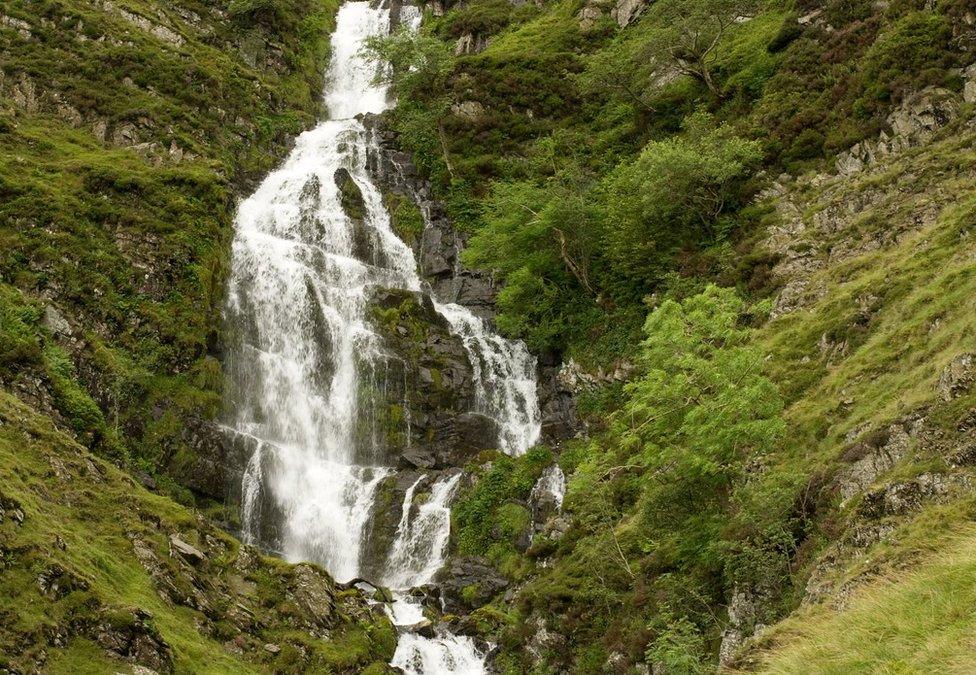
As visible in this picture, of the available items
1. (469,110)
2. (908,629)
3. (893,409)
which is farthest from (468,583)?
(469,110)

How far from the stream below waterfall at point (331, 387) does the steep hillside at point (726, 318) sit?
1.65 m

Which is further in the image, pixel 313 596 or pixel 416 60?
pixel 416 60

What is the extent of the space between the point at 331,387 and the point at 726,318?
19.3m

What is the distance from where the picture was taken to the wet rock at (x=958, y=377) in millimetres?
13492

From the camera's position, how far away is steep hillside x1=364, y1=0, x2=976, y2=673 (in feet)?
44.2

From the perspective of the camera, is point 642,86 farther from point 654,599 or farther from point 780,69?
point 654,599

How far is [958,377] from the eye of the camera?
13719 millimetres

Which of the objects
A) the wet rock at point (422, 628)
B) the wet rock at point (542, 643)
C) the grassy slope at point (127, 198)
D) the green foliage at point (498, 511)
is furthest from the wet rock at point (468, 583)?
the grassy slope at point (127, 198)

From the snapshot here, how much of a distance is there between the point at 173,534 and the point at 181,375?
1298 cm

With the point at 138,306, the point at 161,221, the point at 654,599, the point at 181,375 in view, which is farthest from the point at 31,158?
the point at 654,599

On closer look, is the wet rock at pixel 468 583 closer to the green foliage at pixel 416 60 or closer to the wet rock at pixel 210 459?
the wet rock at pixel 210 459

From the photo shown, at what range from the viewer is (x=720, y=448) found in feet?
52.4

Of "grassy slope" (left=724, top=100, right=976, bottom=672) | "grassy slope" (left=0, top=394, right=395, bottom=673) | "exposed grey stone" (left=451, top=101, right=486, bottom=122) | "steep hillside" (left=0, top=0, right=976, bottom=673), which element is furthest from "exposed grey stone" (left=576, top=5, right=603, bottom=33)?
"grassy slope" (left=0, top=394, right=395, bottom=673)

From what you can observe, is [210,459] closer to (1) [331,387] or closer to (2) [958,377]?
(1) [331,387]
